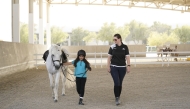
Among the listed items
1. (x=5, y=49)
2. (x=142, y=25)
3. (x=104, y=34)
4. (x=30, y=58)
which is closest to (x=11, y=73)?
(x=5, y=49)

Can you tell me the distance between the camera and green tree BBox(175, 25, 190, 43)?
199 ft

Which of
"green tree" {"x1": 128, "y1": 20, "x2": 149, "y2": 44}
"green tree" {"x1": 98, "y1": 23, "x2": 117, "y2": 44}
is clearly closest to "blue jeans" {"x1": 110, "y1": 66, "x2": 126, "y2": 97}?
"green tree" {"x1": 98, "y1": 23, "x2": 117, "y2": 44}

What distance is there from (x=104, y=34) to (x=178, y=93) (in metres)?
56.6

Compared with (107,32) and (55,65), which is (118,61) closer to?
(55,65)

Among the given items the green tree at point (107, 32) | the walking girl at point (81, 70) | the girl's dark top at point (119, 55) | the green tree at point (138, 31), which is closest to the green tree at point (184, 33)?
the green tree at point (138, 31)

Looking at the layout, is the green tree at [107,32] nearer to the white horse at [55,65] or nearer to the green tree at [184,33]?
the green tree at [184,33]

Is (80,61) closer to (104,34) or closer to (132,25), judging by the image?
(104,34)

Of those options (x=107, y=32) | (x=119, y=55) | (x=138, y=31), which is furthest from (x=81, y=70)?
(x=138, y=31)

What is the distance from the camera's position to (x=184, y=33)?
60.9 meters

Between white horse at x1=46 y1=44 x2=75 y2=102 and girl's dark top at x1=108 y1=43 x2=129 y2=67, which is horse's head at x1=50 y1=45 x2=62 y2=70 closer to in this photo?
white horse at x1=46 y1=44 x2=75 y2=102

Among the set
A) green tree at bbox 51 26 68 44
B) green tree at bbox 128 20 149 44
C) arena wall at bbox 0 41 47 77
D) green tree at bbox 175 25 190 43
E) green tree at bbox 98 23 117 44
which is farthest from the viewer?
green tree at bbox 128 20 149 44

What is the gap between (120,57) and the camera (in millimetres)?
5855

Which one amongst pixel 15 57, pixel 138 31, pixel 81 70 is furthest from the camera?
pixel 138 31

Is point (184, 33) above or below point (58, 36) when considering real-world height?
above
